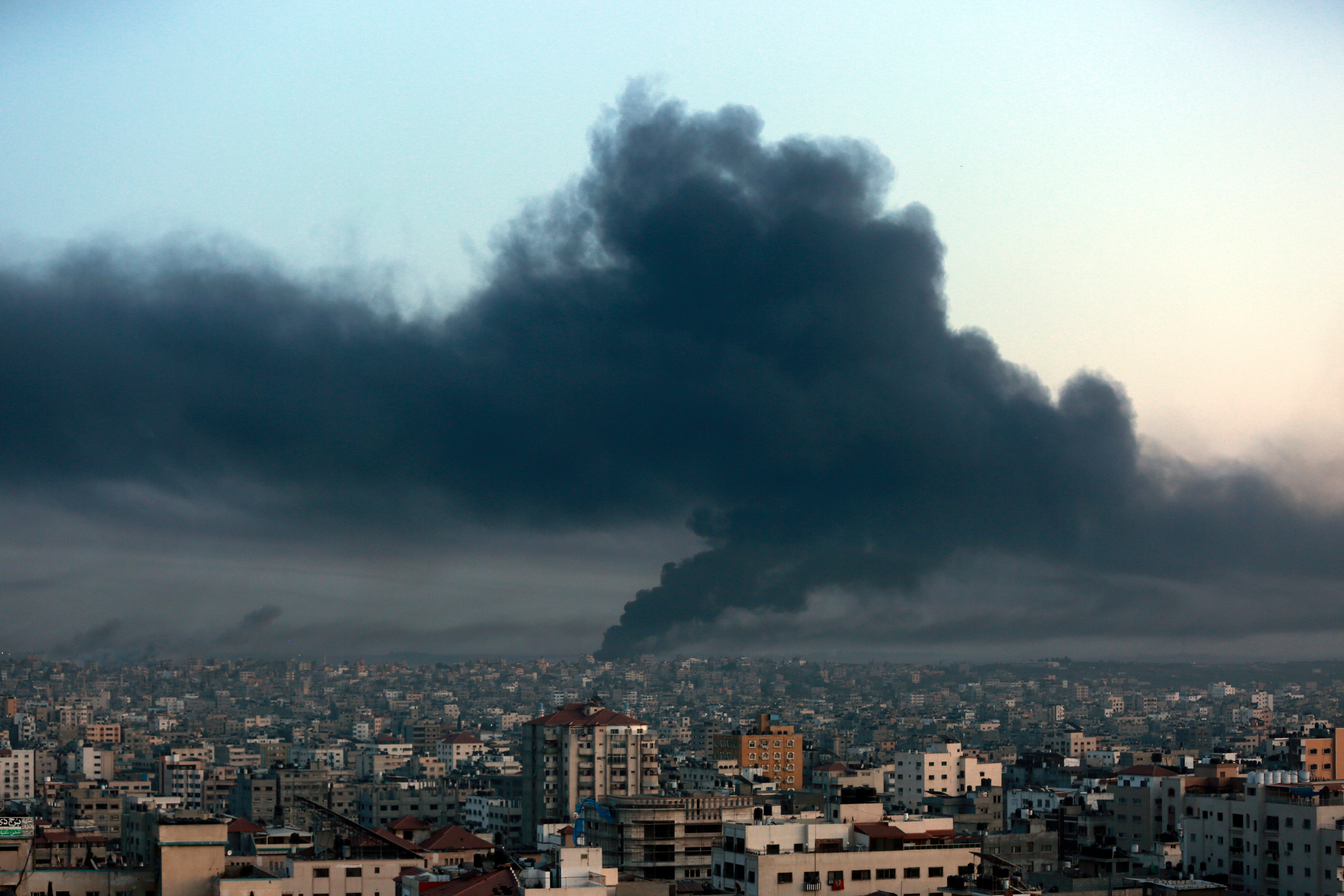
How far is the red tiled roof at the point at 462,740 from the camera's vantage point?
540 feet

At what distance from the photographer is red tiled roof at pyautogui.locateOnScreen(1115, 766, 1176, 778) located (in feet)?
239

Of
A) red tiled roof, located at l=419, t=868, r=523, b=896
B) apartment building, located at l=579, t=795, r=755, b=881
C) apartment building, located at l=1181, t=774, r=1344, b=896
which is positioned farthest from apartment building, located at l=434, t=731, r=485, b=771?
red tiled roof, located at l=419, t=868, r=523, b=896

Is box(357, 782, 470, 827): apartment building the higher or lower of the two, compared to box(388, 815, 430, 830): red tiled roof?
lower

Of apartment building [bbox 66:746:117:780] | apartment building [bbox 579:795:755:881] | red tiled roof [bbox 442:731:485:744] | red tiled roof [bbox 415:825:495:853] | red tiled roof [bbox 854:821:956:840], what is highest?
red tiled roof [bbox 854:821:956:840]

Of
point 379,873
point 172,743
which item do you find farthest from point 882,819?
point 172,743

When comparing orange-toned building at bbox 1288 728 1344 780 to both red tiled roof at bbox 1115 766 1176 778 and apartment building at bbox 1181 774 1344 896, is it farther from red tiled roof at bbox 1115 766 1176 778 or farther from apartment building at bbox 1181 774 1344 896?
apartment building at bbox 1181 774 1344 896

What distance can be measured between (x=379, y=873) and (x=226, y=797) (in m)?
73.7

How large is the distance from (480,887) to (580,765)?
48.2 m

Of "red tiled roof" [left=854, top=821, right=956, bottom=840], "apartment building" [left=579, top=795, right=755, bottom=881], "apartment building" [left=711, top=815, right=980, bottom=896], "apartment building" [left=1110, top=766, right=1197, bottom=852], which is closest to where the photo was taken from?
"apartment building" [left=711, top=815, right=980, bottom=896]

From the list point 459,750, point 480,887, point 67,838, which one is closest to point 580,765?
point 67,838

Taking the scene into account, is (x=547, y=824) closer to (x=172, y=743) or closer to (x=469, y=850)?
(x=469, y=850)

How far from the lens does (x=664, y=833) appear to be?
4797 centimetres

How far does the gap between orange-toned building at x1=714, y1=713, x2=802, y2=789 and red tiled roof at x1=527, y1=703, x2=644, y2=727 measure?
68.3ft

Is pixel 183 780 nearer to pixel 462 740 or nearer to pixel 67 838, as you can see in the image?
pixel 462 740
